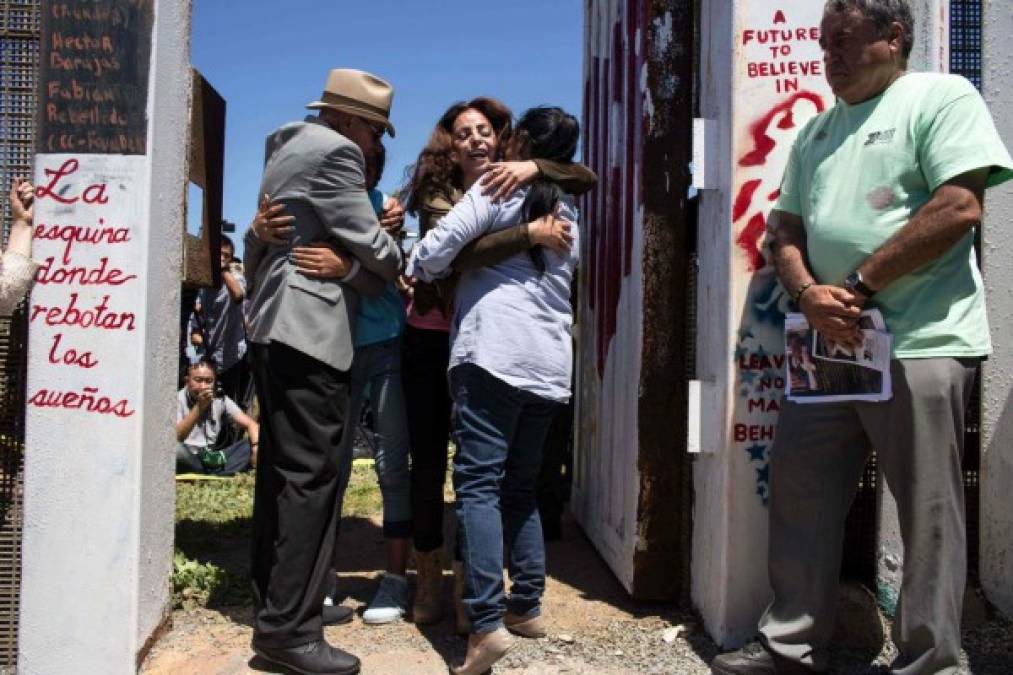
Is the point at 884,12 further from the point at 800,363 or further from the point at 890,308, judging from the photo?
the point at 800,363

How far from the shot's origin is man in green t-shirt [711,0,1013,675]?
2586mm

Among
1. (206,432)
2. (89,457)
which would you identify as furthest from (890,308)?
(206,432)

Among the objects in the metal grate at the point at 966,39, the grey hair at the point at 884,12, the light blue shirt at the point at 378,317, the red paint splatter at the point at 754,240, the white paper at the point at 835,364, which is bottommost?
the white paper at the point at 835,364

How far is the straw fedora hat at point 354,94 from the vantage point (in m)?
3.39

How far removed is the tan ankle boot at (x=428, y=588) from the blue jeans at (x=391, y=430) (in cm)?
16

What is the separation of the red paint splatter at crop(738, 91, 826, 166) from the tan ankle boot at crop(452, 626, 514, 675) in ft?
5.80

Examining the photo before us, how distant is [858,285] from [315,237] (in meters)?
1.76

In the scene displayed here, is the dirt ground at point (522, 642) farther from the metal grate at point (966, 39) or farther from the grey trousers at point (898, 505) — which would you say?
the metal grate at point (966, 39)

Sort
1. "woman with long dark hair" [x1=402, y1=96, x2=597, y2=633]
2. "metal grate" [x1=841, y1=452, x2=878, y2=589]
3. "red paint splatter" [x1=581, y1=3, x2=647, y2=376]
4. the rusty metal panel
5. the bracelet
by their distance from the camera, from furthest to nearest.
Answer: "red paint splatter" [x1=581, y1=3, x2=647, y2=376] → the rusty metal panel → "woman with long dark hair" [x1=402, y1=96, x2=597, y2=633] → "metal grate" [x1=841, y1=452, x2=878, y2=589] → the bracelet

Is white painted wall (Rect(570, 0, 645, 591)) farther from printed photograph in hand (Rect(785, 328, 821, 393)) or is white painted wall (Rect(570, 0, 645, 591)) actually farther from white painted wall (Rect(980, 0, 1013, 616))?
white painted wall (Rect(980, 0, 1013, 616))

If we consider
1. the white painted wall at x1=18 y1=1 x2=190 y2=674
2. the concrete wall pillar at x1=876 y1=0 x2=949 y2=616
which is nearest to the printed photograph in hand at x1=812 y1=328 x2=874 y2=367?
the concrete wall pillar at x1=876 y1=0 x2=949 y2=616

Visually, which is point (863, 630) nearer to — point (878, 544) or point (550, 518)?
point (878, 544)

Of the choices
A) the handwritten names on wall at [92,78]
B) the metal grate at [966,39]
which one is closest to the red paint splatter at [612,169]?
the metal grate at [966,39]

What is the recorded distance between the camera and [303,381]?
10.3 ft
